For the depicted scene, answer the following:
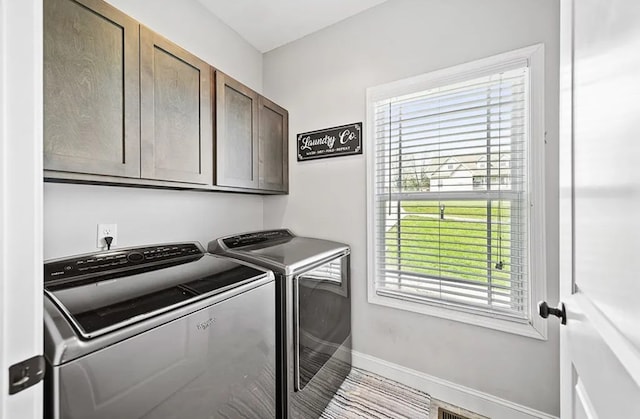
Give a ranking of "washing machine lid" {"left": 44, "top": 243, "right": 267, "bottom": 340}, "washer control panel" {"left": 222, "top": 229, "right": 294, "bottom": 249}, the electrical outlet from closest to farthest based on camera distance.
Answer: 1. "washing machine lid" {"left": 44, "top": 243, "right": 267, "bottom": 340}
2. the electrical outlet
3. "washer control panel" {"left": 222, "top": 229, "right": 294, "bottom": 249}

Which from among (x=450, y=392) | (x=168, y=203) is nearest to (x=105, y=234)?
(x=168, y=203)

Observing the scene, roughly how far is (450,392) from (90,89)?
260cm

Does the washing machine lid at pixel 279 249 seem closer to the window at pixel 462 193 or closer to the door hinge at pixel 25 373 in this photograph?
the window at pixel 462 193

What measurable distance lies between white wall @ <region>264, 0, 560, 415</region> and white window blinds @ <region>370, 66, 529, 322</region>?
0.44ft

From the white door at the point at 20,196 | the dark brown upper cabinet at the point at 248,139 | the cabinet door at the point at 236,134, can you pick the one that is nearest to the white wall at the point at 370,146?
the dark brown upper cabinet at the point at 248,139

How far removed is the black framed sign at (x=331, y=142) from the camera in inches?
81.5

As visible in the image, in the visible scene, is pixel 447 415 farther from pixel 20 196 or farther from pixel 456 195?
pixel 20 196

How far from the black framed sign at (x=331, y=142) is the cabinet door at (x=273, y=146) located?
0.16m

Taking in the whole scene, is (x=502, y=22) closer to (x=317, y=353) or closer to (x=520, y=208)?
(x=520, y=208)

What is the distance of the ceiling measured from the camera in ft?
6.45

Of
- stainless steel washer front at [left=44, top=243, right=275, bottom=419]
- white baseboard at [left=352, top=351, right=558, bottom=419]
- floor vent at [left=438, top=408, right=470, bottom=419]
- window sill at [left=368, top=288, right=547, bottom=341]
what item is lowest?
floor vent at [left=438, top=408, right=470, bottom=419]

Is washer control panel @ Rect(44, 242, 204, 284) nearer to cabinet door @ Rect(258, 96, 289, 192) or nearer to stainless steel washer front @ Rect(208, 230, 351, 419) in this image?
stainless steel washer front @ Rect(208, 230, 351, 419)

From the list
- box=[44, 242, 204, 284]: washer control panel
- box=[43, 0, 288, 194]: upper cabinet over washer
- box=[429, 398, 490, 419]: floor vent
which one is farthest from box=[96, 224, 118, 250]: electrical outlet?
box=[429, 398, 490, 419]: floor vent

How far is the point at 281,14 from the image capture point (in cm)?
207
